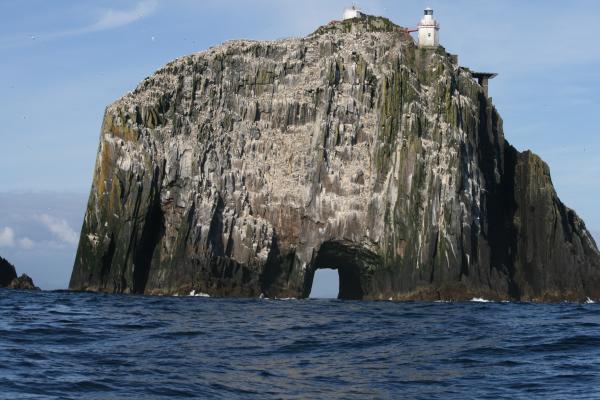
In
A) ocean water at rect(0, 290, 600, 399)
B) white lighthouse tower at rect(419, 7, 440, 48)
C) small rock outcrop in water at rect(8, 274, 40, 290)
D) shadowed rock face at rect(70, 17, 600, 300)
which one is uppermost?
white lighthouse tower at rect(419, 7, 440, 48)

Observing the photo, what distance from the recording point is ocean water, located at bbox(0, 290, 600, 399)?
89.9ft

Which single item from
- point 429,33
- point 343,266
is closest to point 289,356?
point 343,266

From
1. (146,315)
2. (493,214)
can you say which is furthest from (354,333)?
(493,214)

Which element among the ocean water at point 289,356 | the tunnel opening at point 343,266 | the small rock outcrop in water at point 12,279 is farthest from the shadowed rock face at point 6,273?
the ocean water at point 289,356

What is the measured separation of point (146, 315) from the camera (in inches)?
1999

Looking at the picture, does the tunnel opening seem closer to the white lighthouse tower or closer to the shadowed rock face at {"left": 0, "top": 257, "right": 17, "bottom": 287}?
the white lighthouse tower

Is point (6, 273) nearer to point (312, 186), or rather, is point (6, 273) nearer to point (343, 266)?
point (312, 186)

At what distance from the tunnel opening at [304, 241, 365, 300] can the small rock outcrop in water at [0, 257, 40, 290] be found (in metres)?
25.4

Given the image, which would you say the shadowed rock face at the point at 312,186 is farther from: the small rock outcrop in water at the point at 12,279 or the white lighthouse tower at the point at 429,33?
the small rock outcrop in water at the point at 12,279

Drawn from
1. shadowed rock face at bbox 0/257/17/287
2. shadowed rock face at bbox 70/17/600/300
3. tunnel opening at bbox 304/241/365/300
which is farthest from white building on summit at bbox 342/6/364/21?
shadowed rock face at bbox 0/257/17/287

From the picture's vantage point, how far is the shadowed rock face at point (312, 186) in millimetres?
84438

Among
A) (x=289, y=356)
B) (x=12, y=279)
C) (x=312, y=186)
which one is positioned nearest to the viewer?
(x=289, y=356)

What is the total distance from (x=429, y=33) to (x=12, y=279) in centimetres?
4536

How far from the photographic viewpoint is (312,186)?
87.6 m
